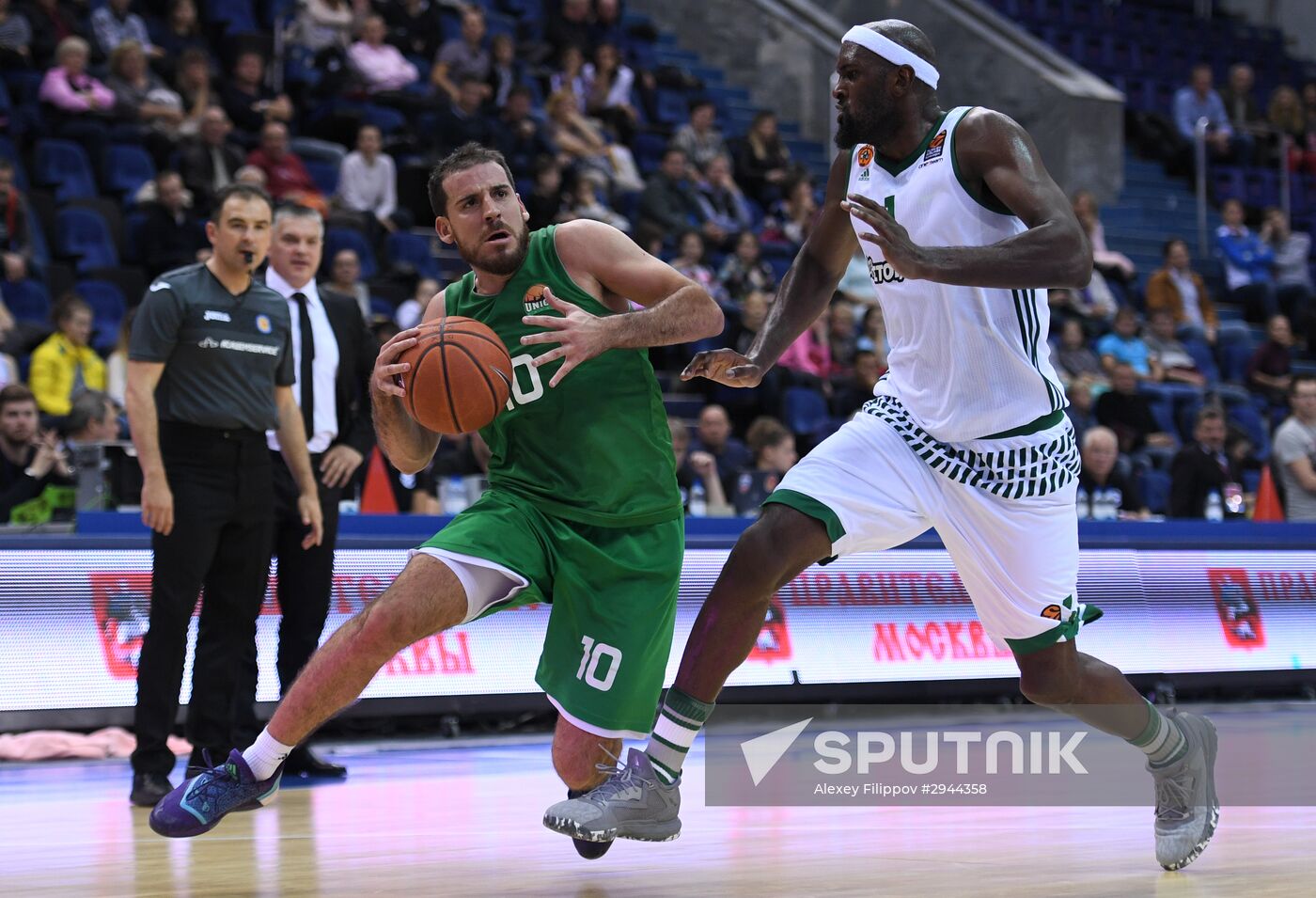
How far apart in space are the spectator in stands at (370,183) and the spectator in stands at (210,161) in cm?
103

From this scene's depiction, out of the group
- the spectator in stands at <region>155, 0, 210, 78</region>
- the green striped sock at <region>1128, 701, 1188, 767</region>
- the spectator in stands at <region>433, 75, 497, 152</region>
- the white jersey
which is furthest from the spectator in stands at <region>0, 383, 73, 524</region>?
the spectator in stands at <region>433, 75, 497, 152</region>

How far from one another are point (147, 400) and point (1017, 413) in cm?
328

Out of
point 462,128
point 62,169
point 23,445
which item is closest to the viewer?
point 23,445

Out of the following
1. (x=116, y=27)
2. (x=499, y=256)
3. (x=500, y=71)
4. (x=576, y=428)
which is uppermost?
(x=499, y=256)

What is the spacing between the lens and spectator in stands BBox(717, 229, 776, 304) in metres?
14.0

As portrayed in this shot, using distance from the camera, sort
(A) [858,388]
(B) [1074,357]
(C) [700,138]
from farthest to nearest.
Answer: (C) [700,138]
(B) [1074,357]
(A) [858,388]

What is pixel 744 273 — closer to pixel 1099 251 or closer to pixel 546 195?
pixel 546 195

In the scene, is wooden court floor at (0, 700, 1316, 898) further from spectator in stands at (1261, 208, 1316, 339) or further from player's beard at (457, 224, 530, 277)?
spectator in stands at (1261, 208, 1316, 339)

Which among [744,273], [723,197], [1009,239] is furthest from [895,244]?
[723,197]

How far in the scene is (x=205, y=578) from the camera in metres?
→ 6.61

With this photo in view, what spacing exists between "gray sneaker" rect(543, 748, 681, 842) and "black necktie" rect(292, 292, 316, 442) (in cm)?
314

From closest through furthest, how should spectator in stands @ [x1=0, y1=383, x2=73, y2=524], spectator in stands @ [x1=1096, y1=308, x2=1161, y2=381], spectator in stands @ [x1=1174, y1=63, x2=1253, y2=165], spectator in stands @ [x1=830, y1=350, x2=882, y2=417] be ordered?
1. spectator in stands @ [x1=0, y1=383, x2=73, y2=524]
2. spectator in stands @ [x1=830, y1=350, x2=882, y2=417]
3. spectator in stands @ [x1=1096, y1=308, x2=1161, y2=381]
4. spectator in stands @ [x1=1174, y1=63, x2=1253, y2=165]

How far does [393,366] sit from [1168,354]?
13.2 meters

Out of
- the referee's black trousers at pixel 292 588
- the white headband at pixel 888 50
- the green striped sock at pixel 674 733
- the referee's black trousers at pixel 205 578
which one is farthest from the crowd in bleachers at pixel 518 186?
the white headband at pixel 888 50
